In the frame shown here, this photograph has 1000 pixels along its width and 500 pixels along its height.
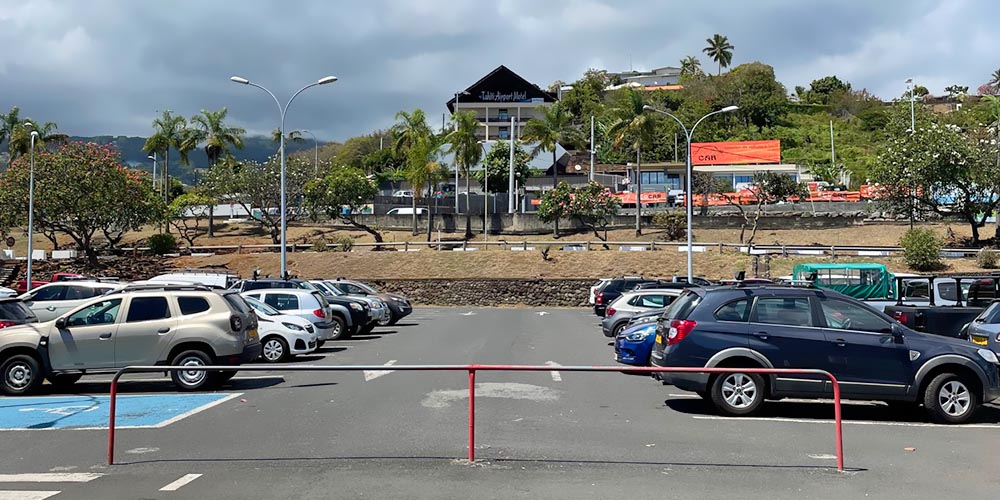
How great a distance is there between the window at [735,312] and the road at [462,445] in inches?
52.3

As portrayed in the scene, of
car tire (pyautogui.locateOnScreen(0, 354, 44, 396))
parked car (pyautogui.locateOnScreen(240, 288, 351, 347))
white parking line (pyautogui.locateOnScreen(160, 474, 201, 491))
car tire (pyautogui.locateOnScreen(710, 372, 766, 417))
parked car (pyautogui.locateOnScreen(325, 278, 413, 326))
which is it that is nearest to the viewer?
white parking line (pyautogui.locateOnScreen(160, 474, 201, 491))

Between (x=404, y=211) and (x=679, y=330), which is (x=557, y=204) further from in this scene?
(x=679, y=330)

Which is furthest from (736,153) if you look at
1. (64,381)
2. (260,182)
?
(64,381)

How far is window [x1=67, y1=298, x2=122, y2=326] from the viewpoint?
13969mm

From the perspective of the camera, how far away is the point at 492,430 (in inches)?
409

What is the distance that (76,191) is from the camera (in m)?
50.6

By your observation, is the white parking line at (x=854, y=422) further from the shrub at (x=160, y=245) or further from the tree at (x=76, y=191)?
the shrub at (x=160, y=245)

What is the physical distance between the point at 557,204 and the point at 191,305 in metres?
49.1

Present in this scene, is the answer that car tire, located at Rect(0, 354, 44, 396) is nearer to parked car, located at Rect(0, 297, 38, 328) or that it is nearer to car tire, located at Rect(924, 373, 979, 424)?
parked car, located at Rect(0, 297, 38, 328)

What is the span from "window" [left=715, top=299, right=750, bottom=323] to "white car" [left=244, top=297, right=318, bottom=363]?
1004 centimetres

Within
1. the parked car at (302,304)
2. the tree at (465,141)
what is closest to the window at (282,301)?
the parked car at (302,304)

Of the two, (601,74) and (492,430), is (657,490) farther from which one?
(601,74)

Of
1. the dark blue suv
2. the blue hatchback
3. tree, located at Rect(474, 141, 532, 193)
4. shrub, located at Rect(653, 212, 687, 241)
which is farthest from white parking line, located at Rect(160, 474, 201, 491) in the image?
tree, located at Rect(474, 141, 532, 193)

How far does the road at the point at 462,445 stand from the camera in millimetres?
7828
